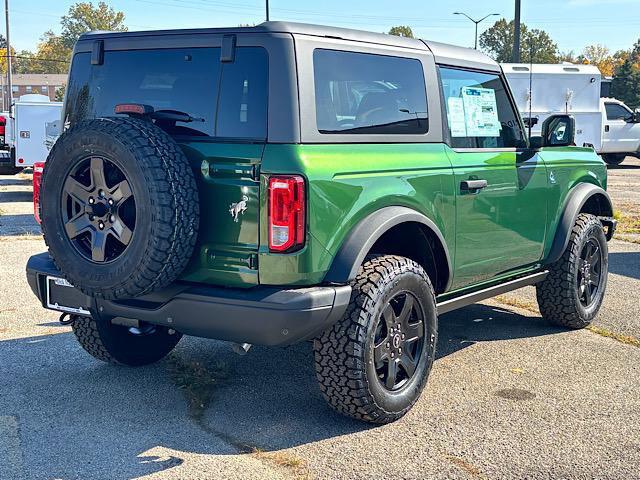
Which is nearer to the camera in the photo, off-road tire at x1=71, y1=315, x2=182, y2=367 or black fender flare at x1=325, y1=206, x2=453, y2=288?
black fender flare at x1=325, y1=206, x2=453, y2=288

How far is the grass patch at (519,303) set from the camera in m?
7.07

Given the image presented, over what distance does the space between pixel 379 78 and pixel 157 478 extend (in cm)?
237

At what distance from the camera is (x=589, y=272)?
6484 mm

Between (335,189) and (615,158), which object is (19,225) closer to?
(335,189)

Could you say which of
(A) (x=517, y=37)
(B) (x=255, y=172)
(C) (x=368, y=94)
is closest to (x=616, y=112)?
(A) (x=517, y=37)

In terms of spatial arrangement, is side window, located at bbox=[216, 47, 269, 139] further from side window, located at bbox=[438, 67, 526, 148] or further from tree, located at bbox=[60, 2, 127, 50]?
tree, located at bbox=[60, 2, 127, 50]

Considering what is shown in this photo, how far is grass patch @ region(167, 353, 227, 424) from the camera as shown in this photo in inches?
180

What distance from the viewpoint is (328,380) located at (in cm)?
418

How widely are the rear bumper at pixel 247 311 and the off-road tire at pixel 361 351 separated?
136 millimetres

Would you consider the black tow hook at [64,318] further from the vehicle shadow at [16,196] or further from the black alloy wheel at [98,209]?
the vehicle shadow at [16,196]

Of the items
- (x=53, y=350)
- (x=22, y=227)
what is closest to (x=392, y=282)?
(x=53, y=350)

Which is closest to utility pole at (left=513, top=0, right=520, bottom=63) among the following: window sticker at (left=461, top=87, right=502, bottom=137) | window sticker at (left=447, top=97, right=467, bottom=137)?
window sticker at (left=461, top=87, right=502, bottom=137)

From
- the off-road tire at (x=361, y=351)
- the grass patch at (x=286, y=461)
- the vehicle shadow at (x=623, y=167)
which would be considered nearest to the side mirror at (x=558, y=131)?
the off-road tire at (x=361, y=351)

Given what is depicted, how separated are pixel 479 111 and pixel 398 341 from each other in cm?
174
